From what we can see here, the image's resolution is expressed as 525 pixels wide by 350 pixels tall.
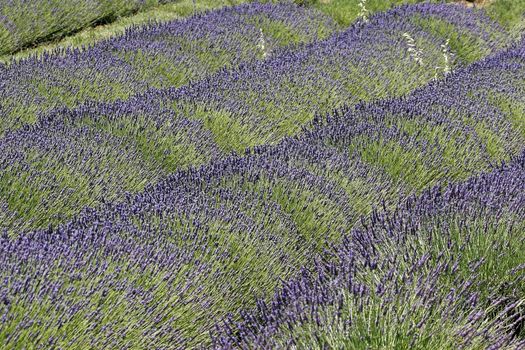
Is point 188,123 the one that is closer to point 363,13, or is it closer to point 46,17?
point 46,17

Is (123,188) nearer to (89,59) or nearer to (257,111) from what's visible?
(257,111)

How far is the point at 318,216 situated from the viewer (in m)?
4.05

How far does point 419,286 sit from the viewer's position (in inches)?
115

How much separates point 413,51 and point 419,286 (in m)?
4.53

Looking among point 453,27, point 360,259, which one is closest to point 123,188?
point 360,259

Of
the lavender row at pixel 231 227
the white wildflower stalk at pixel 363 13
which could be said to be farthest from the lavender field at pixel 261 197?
the white wildflower stalk at pixel 363 13

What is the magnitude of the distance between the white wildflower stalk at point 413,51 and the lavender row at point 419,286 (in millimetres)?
2955

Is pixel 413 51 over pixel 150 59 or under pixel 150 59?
under

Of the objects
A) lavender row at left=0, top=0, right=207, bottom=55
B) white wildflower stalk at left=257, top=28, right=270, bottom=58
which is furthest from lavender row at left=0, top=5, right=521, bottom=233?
lavender row at left=0, top=0, right=207, bottom=55

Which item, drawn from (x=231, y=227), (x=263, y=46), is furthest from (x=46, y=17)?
(x=231, y=227)

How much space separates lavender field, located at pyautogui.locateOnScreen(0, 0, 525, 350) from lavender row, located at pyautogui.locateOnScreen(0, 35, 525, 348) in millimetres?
12

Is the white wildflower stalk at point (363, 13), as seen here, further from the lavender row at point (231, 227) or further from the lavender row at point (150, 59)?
the lavender row at point (231, 227)

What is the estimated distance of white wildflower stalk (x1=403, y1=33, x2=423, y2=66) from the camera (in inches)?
270

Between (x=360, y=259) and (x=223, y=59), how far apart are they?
4.27 m
